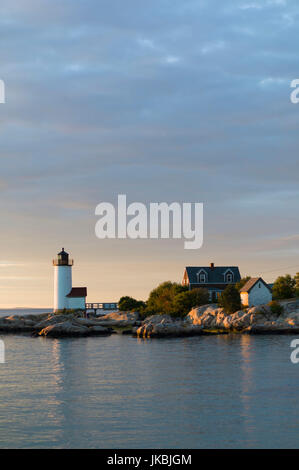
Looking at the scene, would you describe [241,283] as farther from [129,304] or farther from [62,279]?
[62,279]

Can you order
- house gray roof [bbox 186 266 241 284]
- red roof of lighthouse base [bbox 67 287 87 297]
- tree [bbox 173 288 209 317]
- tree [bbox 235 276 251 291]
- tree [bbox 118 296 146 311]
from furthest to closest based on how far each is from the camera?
1. tree [bbox 118 296 146 311]
2. red roof of lighthouse base [bbox 67 287 87 297]
3. house gray roof [bbox 186 266 241 284]
4. tree [bbox 235 276 251 291]
5. tree [bbox 173 288 209 317]

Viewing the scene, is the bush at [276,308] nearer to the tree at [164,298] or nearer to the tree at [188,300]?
the tree at [188,300]

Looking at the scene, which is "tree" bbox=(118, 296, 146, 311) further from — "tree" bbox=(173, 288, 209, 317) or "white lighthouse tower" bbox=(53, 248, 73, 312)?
"tree" bbox=(173, 288, 209, 317)

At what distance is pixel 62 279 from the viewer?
342ft

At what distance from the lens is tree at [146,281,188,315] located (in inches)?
3701

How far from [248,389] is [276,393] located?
1933 millimetres

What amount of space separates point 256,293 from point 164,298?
18546mm

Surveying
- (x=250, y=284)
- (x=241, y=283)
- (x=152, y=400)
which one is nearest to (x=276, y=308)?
(x=250, y=284)

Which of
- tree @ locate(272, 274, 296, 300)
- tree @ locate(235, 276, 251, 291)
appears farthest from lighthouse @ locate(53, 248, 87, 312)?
tree @ locate(272, 274, 296, 300)

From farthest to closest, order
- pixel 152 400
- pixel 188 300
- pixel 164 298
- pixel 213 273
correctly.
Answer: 1. pixel 213 273
2. pixel 164 298
3. pixel 188 300
4. pixel 152 400

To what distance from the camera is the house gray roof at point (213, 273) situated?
102 m

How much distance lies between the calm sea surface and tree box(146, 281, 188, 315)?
39.8 meters
